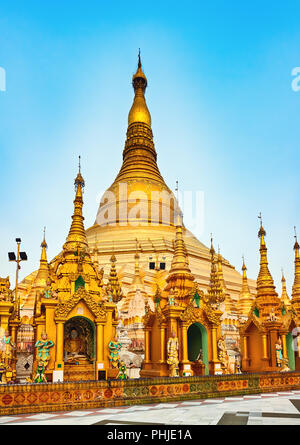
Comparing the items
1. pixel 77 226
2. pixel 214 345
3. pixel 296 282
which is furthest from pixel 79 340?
pixel 296 282

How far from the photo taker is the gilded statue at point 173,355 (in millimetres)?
15938

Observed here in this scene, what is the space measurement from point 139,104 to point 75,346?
42353 mm

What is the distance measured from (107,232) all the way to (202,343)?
94.6 ft

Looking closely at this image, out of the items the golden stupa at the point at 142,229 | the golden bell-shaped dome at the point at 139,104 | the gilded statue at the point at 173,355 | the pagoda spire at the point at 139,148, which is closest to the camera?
the gilded statue at the point at 173,355

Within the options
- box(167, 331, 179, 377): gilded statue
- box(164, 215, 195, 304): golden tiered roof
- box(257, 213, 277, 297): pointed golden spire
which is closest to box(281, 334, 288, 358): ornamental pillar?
box(257, 213, 277, 297): pointed golden spire

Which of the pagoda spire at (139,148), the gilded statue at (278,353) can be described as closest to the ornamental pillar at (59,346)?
the gilded statue at (278,353)

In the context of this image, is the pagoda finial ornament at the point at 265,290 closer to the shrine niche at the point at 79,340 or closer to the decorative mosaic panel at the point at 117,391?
the decorative mosaic panel at the point at 117,391

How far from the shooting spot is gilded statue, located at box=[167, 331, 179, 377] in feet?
52.3

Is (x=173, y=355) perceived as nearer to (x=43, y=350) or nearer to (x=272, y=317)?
(x=43, y=350)

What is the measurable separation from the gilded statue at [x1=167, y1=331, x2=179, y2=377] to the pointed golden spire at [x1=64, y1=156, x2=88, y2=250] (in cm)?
593

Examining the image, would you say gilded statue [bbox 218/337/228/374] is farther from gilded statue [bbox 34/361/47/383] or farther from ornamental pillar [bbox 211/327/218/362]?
gilded statue [bbox 34/361/47/383]
